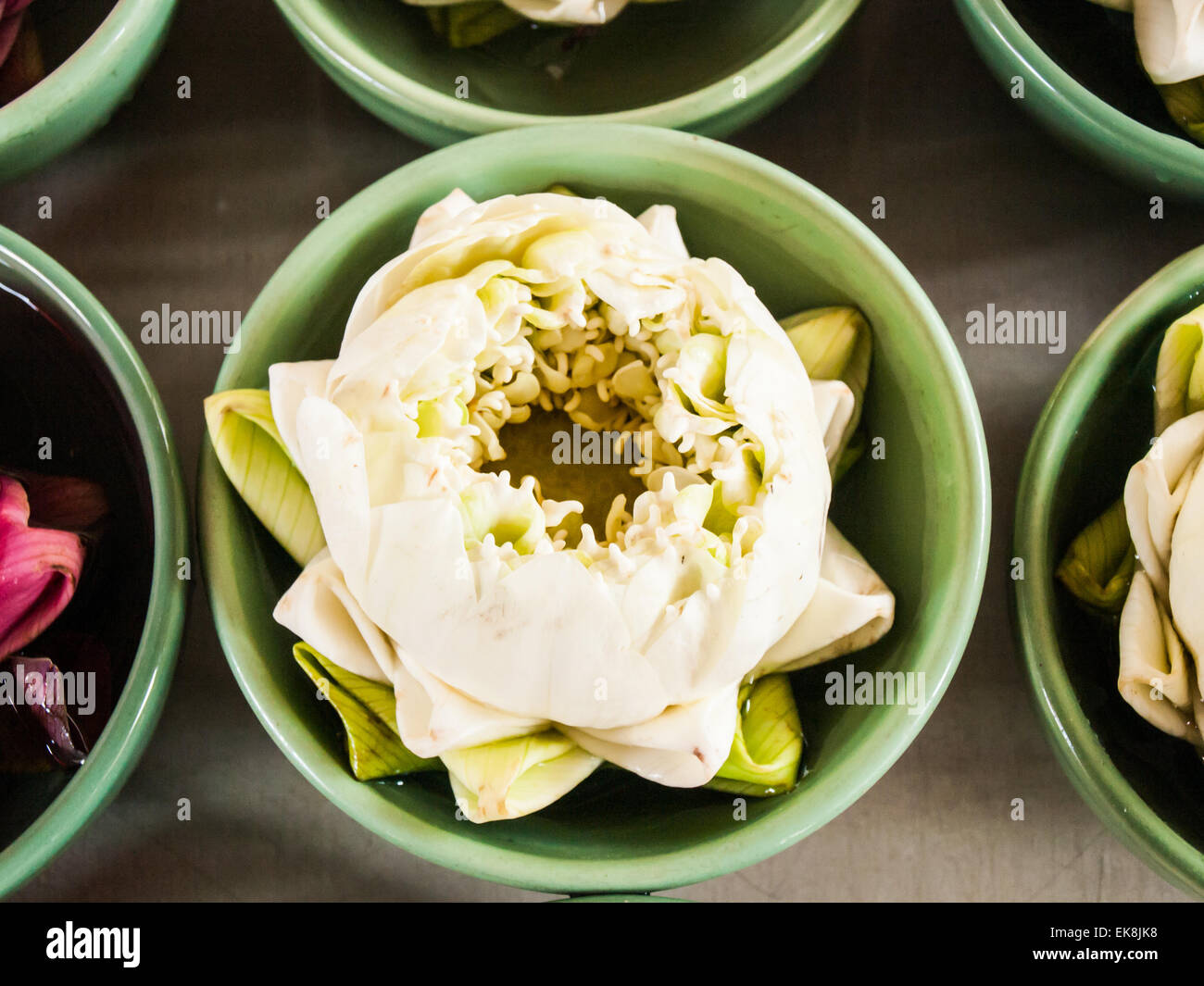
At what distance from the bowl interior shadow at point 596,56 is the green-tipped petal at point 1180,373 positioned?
0.20m

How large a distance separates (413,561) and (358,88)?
205mm

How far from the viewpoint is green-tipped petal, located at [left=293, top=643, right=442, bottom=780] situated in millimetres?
371

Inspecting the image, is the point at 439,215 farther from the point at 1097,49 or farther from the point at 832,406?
the point at 1097,49

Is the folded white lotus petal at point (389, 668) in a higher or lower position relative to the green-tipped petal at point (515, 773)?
higher

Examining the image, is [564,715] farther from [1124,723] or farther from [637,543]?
A: [1124,723]

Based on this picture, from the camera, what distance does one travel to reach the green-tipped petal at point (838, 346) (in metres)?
0.40

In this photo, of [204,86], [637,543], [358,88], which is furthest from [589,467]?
[204,86]

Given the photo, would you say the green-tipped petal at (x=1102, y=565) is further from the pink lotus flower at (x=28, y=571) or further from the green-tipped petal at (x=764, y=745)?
the pink lotus flower at (x=28, y=571)

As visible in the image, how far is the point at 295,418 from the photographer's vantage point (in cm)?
36

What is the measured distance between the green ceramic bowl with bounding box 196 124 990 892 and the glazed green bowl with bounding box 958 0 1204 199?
0.11 metres

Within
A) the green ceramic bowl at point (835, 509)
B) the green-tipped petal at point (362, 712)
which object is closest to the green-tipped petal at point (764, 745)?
the green ceramic bowl at point (835, 509)

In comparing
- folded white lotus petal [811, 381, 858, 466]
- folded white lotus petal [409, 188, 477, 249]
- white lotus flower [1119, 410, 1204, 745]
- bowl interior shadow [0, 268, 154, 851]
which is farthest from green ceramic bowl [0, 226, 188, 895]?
white lotus flower [1119, 410, 1204, 745]

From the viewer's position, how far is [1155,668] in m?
0.37

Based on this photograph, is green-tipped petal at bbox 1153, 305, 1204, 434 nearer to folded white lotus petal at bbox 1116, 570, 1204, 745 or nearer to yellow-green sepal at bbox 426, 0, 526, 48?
folded white lotus petal at bbox 1116, 570, 1204, 745
